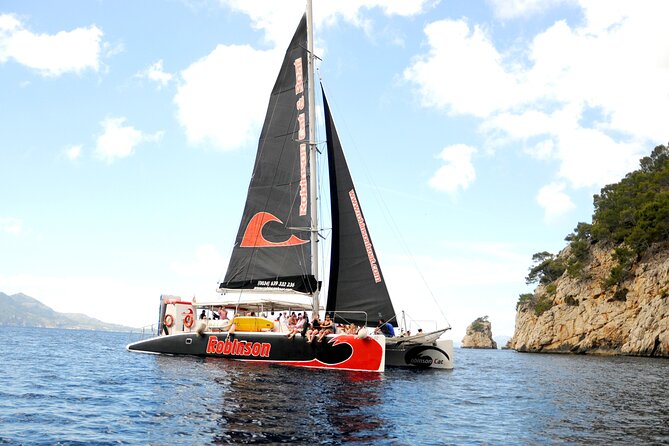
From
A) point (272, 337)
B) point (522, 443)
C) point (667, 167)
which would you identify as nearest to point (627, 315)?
point (667, 167)

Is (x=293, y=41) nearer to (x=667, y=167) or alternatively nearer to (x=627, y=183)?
(x=667, y=167)

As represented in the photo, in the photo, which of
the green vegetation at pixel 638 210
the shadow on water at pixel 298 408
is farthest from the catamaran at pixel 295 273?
the green vegetation at pixel 638 210

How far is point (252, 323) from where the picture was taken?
76.2 ft

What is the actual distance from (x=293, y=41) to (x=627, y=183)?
51.3m

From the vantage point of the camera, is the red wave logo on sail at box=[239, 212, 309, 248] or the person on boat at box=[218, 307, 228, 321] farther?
the red wave logo on sail at box=[239, 212, 309, 248]

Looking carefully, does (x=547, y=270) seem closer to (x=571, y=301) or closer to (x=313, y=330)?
(x=571, y=301)

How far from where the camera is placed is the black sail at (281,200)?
82.0ft

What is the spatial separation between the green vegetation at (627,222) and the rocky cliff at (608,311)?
70cm

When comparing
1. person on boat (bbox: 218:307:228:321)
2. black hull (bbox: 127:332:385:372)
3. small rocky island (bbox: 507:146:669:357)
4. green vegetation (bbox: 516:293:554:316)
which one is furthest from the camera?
green vegetation (bbox: 516:293:554:316)

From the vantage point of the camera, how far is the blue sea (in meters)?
9.55

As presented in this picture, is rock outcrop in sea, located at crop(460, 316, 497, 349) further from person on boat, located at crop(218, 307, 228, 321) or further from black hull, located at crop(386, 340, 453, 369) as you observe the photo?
person on boat, located at crop(218, 307, 228, 321)

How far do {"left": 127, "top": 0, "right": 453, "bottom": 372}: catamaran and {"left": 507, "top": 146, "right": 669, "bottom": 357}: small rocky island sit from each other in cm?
3228

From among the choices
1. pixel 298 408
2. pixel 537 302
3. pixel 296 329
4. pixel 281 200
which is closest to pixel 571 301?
pixel 537 302

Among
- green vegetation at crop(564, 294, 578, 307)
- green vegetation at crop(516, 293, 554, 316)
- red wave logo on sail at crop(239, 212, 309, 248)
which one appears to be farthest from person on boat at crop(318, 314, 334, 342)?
green vegetation at crop(516, 293, 554, 316)
